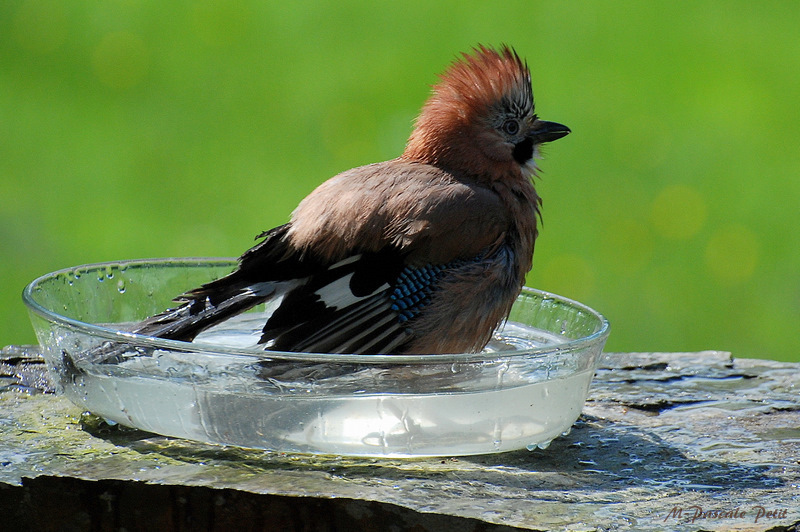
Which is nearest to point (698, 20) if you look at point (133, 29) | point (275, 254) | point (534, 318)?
point (133, 29)

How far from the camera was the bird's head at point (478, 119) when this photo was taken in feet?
11.8

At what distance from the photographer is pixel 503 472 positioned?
2693mm

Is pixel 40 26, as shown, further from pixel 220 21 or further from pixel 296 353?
pixel 296 353

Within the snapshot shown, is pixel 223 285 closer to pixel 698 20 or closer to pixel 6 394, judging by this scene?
pixel 6 394

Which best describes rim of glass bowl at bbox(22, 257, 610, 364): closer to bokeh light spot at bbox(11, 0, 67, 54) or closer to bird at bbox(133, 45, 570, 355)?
bird at bbox(133, 45, 570, 355)

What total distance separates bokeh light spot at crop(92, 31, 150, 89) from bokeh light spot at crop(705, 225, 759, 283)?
4.18 metres

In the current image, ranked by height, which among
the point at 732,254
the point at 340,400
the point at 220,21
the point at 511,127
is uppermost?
the point at 220,21

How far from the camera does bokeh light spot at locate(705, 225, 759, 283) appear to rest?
6766 mm

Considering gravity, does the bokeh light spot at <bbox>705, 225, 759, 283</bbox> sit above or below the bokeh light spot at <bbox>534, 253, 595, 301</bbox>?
above

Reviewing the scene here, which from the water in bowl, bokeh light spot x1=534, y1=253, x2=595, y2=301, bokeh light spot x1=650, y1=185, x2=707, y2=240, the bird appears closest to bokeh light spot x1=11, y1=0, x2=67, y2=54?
bokeh light spot x1=534, y1=253, x2=595, y2=301

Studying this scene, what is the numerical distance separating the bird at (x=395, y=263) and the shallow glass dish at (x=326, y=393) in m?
0.31

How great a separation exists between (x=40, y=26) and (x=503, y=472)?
6840 mm

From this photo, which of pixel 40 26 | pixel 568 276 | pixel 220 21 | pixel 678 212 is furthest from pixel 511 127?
pixel 40 26

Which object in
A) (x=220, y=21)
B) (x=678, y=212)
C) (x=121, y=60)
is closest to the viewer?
(x=678, y=212)
